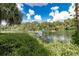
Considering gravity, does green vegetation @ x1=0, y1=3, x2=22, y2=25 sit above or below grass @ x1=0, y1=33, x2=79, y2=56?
above

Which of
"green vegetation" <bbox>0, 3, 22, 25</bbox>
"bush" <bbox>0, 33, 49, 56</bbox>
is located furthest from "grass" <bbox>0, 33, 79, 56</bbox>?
"green vegetation" <bbox>0, 3, 22, 25</bbox>

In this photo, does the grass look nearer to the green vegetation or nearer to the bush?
the bush

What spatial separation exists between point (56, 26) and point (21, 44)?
422 mm

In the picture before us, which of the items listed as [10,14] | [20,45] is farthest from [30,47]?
[10,14]

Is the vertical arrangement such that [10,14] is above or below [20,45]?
above

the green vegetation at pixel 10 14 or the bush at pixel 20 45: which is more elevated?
the green vegetation at pixel 10 14

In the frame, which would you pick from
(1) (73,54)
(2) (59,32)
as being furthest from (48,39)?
(1) (73,54)

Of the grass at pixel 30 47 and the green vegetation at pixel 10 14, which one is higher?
the green vegetation at pixel 10 14

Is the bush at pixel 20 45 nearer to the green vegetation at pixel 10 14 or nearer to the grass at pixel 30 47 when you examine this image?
the grass at pixel 30 47

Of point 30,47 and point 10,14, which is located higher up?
point 10,14

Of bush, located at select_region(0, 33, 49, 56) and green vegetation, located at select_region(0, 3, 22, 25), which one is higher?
green vegetation, located at select_region(0, 3, 22, 25)

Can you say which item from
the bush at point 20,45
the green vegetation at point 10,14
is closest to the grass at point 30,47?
the bush at point 20,45

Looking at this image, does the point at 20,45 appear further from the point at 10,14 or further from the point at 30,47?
the point at 10,14

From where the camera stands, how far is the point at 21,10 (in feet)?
8.61
